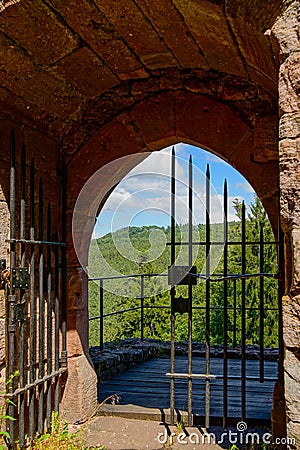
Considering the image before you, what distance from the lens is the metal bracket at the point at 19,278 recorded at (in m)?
2.97

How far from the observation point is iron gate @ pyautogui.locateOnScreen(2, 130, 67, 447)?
299 cm

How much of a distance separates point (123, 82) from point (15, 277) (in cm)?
175

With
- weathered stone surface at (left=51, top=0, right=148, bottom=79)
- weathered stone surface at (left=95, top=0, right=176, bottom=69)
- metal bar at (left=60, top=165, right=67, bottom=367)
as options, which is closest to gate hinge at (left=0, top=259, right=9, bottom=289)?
metal bar at (left=60, top=165, right=67, bottom=367)

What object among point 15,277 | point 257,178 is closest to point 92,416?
point 15,277

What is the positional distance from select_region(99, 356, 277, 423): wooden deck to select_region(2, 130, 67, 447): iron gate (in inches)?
31.7

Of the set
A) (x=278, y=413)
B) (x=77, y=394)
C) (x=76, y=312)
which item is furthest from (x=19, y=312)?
(x=278, y=413)

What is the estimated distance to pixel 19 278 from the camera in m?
3.02

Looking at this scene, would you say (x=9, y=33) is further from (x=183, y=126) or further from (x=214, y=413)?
(x=214, y=413)

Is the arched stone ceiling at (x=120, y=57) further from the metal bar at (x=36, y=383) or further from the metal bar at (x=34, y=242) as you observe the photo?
the metal bar at (x=36, y=383)

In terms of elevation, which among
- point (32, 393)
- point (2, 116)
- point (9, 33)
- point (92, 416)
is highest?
point (9, 33)

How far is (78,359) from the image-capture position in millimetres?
3973

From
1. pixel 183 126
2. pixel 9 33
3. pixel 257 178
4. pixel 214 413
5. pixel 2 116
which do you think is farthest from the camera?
pixel 214 413

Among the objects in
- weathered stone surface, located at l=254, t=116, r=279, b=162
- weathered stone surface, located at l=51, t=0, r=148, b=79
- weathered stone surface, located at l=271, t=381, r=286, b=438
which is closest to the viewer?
weathered stone surface, located at l=51, t=0, r=148, b=79

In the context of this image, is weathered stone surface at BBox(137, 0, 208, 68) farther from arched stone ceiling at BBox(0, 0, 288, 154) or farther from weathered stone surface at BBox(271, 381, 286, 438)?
weathered stone surface at BBox(271, 381, 286, 438)
